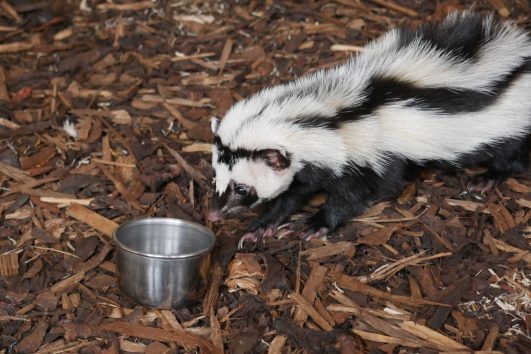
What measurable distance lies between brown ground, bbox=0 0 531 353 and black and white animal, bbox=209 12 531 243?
0.32 meters

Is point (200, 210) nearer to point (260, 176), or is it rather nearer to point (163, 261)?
point (260, 176)

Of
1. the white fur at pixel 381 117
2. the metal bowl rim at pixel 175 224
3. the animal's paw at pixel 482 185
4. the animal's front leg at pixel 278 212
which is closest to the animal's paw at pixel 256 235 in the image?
the animal's front leg at pixel 278 212

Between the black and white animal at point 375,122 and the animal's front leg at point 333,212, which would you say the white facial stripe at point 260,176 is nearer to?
the black and white animal at point 375,122

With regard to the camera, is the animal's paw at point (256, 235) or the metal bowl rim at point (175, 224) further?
the animal's paw at point (256, 235)

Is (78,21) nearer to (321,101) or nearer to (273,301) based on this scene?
(321,101)

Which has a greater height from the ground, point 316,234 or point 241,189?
point 241,189

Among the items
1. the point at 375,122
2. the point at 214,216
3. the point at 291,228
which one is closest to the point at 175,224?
the point at 214,216

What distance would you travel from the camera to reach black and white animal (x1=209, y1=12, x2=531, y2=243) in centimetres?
501

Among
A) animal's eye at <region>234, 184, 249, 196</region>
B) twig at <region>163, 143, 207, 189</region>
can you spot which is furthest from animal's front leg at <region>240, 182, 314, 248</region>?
twig at <region>163, 143, 207, 189</region>

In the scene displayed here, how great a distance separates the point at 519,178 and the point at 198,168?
251 cm

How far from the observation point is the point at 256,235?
A: 17.5ft

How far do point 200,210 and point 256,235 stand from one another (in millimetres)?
514

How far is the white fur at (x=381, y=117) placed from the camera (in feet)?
16.4

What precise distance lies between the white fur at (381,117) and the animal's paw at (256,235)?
0.28m
